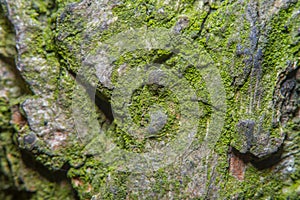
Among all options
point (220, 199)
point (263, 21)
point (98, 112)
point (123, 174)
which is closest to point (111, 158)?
point (123, 174)

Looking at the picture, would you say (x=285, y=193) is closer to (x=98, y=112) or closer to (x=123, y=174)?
(x=123, y=174)

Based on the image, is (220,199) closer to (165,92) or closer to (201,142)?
(201,142)

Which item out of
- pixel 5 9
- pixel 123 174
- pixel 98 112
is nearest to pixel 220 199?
pixel 123 174

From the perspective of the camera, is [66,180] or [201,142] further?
[66,180]

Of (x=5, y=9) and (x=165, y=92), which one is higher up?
(x=5, y=9)

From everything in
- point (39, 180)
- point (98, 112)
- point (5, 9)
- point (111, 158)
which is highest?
point (5, 9)

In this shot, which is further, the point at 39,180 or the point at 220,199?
the point at 39,180
